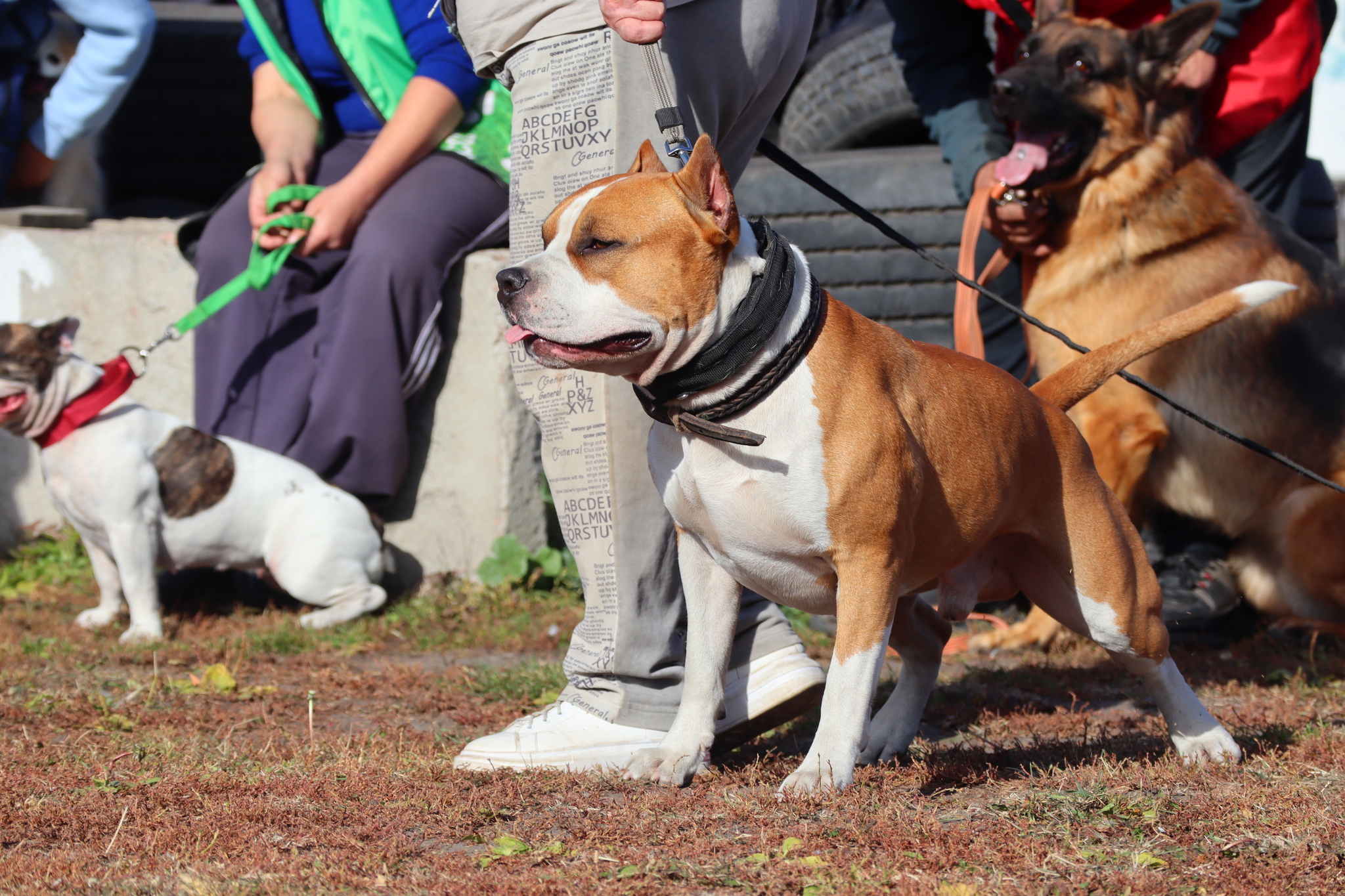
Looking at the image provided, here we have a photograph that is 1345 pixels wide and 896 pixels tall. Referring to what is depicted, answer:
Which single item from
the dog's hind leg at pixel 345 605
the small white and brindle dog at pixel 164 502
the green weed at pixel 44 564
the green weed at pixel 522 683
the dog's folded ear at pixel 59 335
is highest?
the dog's folded ear at pixel 59 335

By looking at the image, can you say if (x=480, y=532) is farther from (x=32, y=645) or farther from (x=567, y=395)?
(x=567, y=395)

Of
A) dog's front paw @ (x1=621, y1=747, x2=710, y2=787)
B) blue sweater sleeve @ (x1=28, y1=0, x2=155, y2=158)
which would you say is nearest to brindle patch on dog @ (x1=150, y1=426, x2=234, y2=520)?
blue sweater sleeve @ (x1=28, y1=0, x2=155, y2=158)

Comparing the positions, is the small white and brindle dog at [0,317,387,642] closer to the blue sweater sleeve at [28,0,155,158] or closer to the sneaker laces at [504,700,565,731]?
the blue sweater sleeve at [28,0,155,158]

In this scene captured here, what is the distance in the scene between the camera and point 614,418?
285cm

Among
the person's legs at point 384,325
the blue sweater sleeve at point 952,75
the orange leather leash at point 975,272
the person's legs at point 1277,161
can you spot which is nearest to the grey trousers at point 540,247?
the orange leather leash at point 975,272

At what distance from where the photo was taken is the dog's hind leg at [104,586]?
15.8 ft

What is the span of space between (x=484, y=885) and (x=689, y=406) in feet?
3.07

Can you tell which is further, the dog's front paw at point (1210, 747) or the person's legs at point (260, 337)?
the person's legs at point (260, 337)

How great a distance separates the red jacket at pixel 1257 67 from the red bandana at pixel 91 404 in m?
3.49

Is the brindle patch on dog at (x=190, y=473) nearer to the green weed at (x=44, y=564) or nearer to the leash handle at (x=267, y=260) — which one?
the leash handle at (x=267, y=260)

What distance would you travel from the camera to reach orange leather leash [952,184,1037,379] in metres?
4.26

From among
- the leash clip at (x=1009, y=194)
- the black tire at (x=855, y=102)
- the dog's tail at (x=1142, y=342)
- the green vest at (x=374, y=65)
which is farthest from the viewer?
the black tire at (x=855, y=102)

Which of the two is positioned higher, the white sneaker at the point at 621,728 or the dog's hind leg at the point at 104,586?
the white sneaker at the point at 621,728

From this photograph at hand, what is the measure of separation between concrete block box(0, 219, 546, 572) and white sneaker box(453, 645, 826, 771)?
2387 millimetres
